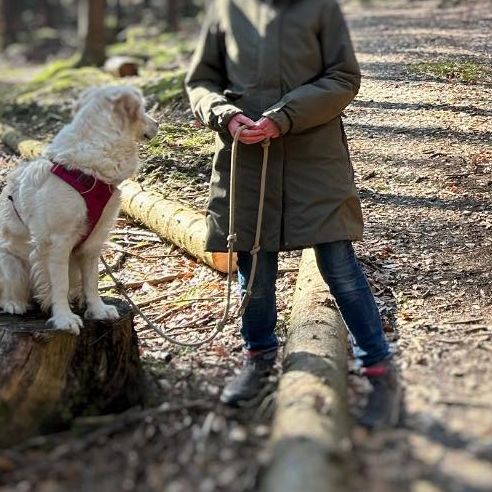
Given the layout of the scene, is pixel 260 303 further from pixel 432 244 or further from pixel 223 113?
pixel 432 244

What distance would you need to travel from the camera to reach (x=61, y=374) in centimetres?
399

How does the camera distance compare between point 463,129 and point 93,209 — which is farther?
point 463,129

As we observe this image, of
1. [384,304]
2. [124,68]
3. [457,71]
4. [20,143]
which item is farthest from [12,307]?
[124,68]

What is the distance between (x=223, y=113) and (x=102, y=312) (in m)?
1.43

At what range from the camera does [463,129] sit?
25.8 feet

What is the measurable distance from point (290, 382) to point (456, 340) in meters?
1.25

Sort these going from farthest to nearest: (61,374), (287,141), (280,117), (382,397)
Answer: (61,374), (287,141), (280,117), (382,397)

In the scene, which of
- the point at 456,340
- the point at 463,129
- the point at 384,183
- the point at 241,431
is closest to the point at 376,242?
the point at 384,183

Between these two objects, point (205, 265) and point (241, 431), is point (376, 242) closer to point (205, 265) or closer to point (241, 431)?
point (205, 265)

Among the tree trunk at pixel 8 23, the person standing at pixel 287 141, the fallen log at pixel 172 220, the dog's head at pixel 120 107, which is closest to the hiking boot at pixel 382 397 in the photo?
the person standing at pixel 287 141

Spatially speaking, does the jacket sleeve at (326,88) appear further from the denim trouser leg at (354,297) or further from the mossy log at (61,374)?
the mossy log at (61,374)

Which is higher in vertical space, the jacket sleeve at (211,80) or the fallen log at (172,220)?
the jacket sleeve at (211,80)

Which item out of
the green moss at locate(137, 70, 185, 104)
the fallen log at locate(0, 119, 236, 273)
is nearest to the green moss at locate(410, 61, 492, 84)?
the green moss at locate(137, 70, 185, 104)

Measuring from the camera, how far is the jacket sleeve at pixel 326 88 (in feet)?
12.0
